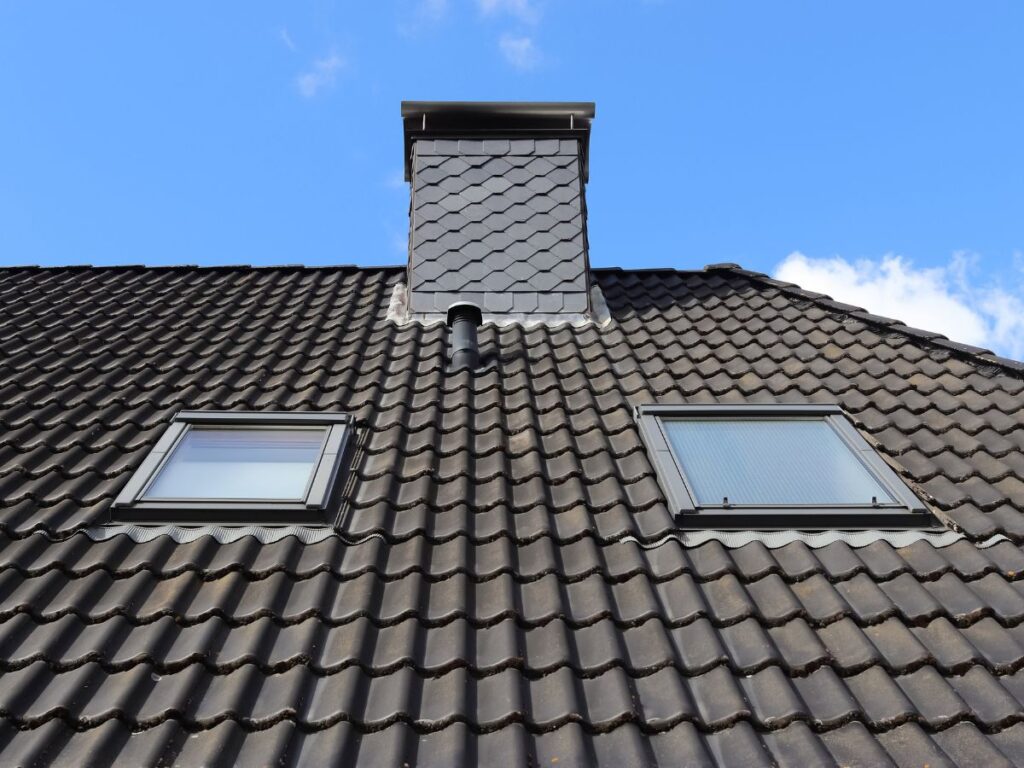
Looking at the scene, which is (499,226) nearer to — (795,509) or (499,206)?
(499,206)

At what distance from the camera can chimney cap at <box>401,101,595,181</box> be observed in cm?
772

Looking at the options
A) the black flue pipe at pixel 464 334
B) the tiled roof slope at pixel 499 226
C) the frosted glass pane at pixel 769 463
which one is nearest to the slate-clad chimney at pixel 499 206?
the tiled roof slope at pixel 499 226

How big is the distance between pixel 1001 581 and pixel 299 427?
121 inches

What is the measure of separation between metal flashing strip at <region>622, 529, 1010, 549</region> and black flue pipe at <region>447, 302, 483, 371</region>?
6.70 ft

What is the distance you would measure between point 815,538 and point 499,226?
4210mm

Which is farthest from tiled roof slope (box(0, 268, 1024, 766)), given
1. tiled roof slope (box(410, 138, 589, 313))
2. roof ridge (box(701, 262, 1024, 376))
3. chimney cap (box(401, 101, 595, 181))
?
chimney cap (box(401, 101, 595, 181))

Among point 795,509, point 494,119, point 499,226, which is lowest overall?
point 795,509

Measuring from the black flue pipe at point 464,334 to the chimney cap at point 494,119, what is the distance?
2.60 m

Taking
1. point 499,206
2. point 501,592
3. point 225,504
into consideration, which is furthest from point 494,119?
point 501,592

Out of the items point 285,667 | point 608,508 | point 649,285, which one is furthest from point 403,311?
point 285,667

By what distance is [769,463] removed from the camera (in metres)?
4.09

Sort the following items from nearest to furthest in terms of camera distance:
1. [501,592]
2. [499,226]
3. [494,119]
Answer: [501,592], [499,226], [494,119]

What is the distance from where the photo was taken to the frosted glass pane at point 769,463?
Answer: 3799 mm

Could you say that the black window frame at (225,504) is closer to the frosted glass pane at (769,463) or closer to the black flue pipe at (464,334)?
the black flue pipe at (464,334)
